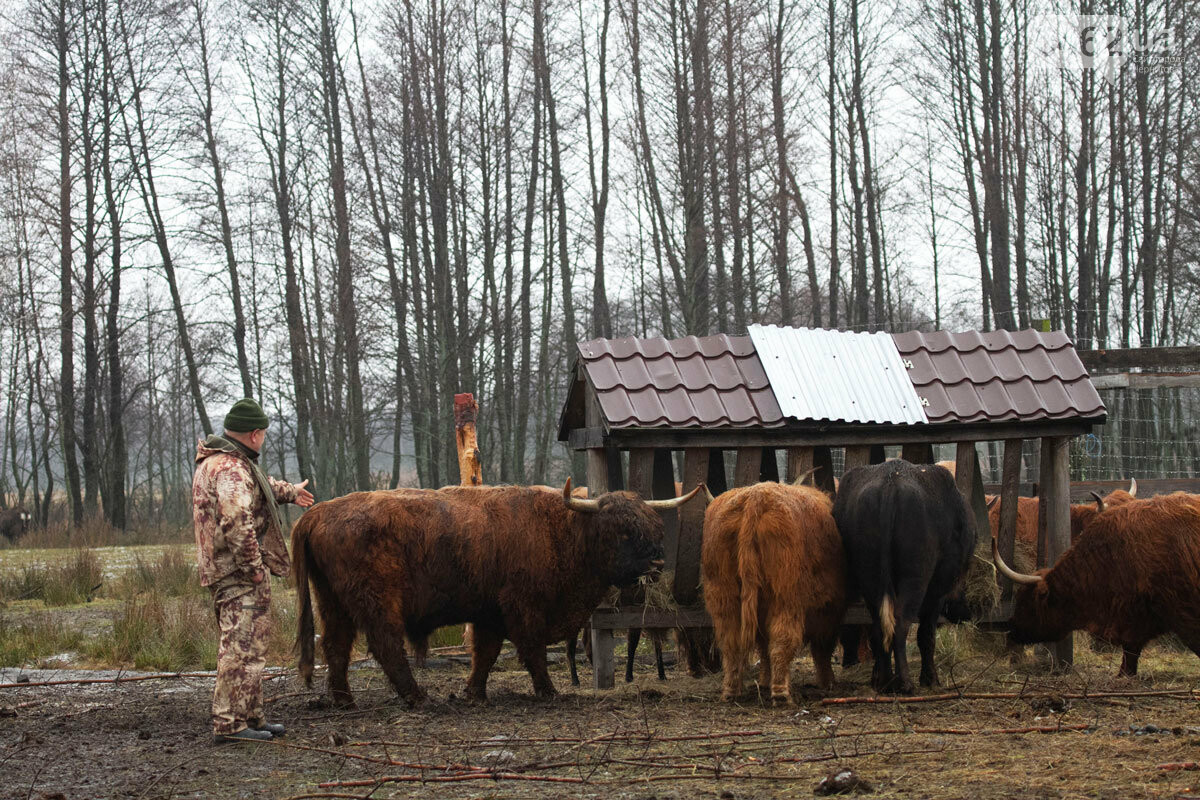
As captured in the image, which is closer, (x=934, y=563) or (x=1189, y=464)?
(x=934, y=563)

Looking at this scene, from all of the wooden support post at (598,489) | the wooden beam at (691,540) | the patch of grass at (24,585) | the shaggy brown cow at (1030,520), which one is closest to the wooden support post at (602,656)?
the wooden support post at (598,489)

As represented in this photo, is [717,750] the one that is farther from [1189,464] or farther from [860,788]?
[1189,464]

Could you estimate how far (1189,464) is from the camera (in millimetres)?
18922

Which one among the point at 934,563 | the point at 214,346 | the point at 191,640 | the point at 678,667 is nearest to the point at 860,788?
the point at 934,563

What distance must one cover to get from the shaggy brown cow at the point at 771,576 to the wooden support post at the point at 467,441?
4.18 meters

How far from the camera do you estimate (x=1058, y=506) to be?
9414 millimetres

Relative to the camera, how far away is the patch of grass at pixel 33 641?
10.2 metres

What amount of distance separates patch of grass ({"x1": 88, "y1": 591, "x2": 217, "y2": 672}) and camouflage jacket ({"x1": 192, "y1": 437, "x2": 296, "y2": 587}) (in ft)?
11.9

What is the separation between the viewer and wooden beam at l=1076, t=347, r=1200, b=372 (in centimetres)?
1352

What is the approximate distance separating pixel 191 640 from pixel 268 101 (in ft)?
66.4

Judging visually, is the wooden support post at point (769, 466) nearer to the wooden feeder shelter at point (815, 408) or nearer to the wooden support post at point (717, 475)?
the wooden support post at point (717, 475)

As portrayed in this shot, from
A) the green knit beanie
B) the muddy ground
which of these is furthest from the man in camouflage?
the muddy ground

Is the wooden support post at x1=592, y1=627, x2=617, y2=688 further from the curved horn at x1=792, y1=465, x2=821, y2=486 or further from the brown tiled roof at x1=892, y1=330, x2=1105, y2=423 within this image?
the brown tiled roof at x1=892, y1=330, x2=1105, y2=423

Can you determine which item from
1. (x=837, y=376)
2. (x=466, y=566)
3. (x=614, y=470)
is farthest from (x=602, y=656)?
(x=837, y=376)
